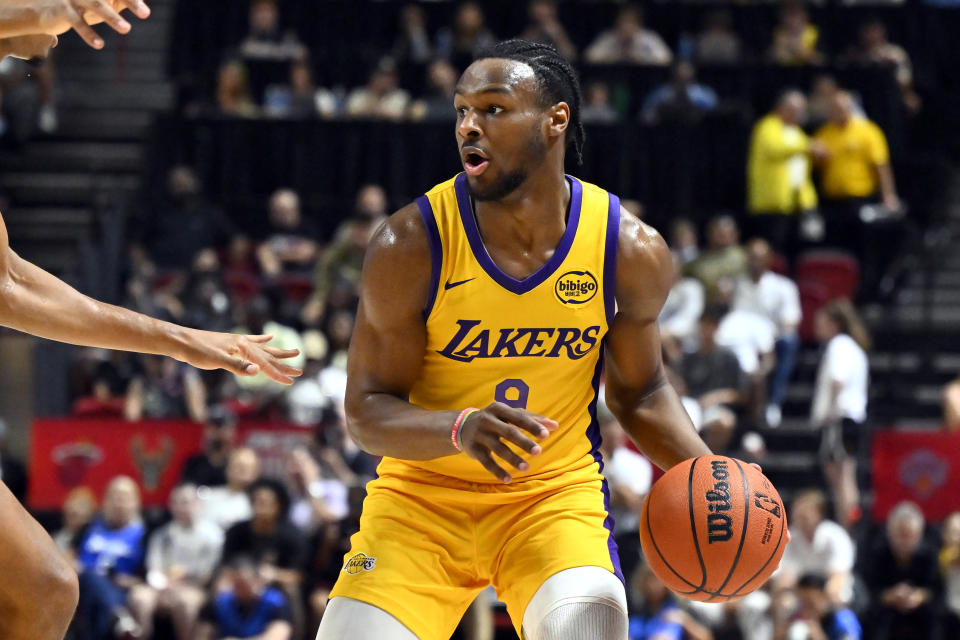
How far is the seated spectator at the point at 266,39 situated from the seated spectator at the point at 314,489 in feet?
17.3

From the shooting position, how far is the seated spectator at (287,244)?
12.7m

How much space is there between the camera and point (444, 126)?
43.0ft

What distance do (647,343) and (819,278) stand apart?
8.47 meters

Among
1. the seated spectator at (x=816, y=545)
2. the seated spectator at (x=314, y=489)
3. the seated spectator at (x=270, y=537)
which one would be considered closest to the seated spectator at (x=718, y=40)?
the seated spectator at (x=816, y=545)

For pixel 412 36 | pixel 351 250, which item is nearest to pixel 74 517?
pixel 351 250

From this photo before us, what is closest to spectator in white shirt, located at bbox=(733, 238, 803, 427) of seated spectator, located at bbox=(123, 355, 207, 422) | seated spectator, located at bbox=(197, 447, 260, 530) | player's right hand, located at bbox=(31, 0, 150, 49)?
seated spectator, located at bbox=(197, 447, 260, 530)

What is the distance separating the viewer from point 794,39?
46.7ft

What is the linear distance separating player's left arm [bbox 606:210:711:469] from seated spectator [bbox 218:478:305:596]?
487cm

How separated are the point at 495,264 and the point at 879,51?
1088 cm

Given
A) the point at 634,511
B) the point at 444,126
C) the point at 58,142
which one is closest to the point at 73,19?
the point at 634,511

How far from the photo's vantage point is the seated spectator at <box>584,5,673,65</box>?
1420 centimetres

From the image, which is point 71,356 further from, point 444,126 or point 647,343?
point 647,343

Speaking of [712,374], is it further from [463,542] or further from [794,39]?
[463,542]

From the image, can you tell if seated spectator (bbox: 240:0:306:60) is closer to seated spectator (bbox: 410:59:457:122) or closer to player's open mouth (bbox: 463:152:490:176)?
seated spectator (bbox: 410:59:457:122)
